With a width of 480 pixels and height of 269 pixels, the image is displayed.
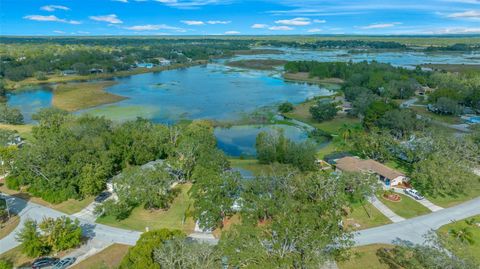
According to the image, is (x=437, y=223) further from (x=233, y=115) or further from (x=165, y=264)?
(x=233, y=115)

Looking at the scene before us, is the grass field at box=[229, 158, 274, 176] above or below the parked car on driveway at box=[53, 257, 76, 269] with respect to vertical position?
below

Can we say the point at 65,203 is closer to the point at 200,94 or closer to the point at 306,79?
the point at 200,94

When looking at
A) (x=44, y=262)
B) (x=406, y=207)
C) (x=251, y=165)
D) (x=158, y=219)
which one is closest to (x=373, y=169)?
(x=406, y=207)

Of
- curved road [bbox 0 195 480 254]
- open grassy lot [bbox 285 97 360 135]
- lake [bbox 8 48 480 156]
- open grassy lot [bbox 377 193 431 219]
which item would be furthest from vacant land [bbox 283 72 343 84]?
curved road [bbox 0 195 480 254]

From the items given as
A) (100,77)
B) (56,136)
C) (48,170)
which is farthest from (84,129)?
(100,77)

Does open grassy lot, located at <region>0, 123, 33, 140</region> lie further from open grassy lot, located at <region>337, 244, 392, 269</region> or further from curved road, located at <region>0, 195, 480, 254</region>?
open grassy lot, located at <region>337, 244, 392, 269</region>

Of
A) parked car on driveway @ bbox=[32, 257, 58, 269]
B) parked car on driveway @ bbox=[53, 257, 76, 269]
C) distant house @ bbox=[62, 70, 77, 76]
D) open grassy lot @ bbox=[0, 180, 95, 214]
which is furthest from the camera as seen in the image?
distant house @ bbox=[62, 70, 77, 76]
